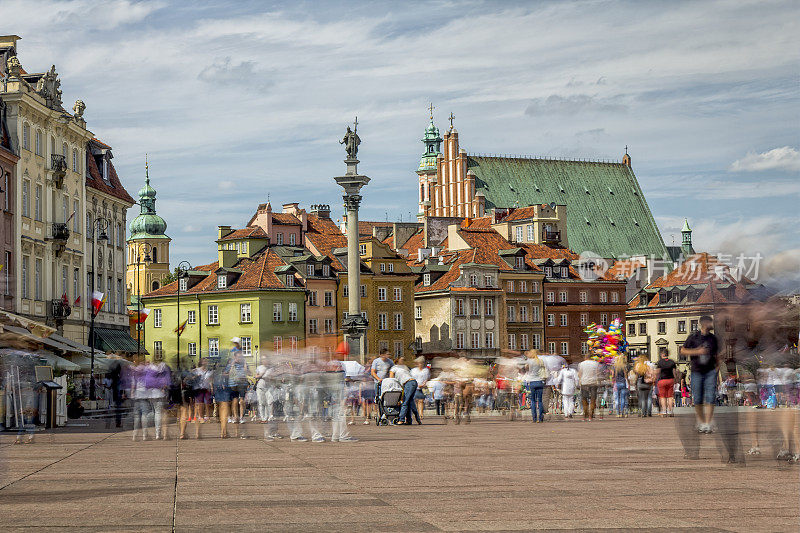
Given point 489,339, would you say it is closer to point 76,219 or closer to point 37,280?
point 76,219

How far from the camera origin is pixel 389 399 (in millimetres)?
31297

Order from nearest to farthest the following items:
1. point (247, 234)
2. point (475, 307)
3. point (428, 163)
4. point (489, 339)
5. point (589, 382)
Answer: point (589, 382)
point (247, 234)
point (475, 307)
point (489, 339)
point (428, 163)

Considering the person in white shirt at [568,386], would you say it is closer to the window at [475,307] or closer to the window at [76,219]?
the window at [76,219]

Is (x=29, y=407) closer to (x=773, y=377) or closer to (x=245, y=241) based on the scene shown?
(x=773, y=377)

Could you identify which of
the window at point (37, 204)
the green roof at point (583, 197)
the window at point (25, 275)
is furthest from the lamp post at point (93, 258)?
the green roof at point (583, 197)

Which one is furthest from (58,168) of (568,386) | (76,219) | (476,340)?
(476,340)

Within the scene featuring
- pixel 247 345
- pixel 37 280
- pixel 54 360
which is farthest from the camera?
pixel 247 345

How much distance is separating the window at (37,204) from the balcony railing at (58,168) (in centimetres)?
152

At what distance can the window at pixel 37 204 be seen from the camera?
62344 mm

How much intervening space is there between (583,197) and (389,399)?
362ft

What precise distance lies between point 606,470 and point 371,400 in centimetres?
2192

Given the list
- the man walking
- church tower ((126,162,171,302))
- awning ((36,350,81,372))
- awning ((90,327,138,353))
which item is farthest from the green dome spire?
the man walking

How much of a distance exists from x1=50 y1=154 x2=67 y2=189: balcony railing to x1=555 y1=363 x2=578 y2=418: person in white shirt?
3631 centimetres

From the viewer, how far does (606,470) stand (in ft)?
47.8
